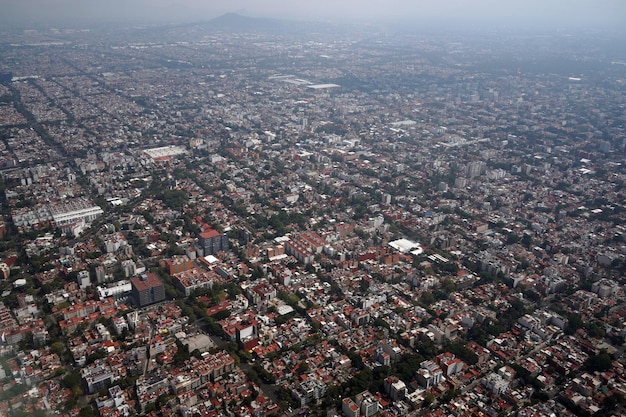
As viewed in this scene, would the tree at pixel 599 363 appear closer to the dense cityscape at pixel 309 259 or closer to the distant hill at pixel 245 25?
the dense cityscape at pixel 309 259

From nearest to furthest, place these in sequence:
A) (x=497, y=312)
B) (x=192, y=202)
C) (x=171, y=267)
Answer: (x=497, y=312)
(x=171, y=267)
(x=192, y=202)

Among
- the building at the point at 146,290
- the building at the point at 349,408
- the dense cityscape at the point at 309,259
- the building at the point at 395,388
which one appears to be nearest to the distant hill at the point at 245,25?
the dense cityscape at the point at 309,259

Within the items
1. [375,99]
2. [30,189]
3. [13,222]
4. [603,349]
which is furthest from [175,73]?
[603,349]

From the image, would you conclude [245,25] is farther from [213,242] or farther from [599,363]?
[599,363]

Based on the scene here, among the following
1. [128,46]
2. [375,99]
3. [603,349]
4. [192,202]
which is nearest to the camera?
[603,349]

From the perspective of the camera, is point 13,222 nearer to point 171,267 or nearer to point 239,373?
point 171,267

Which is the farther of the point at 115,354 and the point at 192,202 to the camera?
the point at 192,202

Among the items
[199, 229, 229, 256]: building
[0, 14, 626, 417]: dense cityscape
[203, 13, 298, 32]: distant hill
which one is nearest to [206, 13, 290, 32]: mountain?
[203, 13, 298, 32]: distant hill

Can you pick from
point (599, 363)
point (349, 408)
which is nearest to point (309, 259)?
point (349, 408)
